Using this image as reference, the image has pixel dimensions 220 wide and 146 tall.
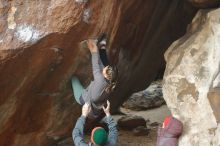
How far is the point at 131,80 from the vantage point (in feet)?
36.6

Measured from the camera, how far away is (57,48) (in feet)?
23.2

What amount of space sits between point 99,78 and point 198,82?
161 cm

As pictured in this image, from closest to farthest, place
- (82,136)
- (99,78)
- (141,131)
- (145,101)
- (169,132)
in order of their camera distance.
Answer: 1. (82,136)
2. (169,132)
3. (99,78)
4. (141,131)
5. (145,101)

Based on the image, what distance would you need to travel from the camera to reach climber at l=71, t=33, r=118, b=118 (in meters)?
6.73

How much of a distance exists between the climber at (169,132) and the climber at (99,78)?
3.63 feet

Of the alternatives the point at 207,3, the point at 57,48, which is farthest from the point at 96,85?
the point at 207,3

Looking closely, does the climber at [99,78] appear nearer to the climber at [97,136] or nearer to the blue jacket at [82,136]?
the climber at [97,136]

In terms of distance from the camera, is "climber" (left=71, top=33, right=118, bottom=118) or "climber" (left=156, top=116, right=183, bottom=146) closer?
"climber" (left=156, top=116, right=183, bottom=146)

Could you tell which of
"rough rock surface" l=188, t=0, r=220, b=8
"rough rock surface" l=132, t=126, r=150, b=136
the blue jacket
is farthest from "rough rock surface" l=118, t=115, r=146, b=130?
the blue jacket

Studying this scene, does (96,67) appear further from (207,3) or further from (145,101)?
(145,101)

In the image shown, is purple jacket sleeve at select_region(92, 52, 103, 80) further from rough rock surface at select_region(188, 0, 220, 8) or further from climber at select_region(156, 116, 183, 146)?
rough rock surface at select_region(188, 0, 220, 8)

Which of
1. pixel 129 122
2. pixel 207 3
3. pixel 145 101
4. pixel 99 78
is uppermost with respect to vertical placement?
pixel 207 3

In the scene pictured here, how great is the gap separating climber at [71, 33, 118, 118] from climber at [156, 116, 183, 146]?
1106 millimetres

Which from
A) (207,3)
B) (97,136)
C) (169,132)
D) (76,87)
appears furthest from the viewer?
(76,87)
